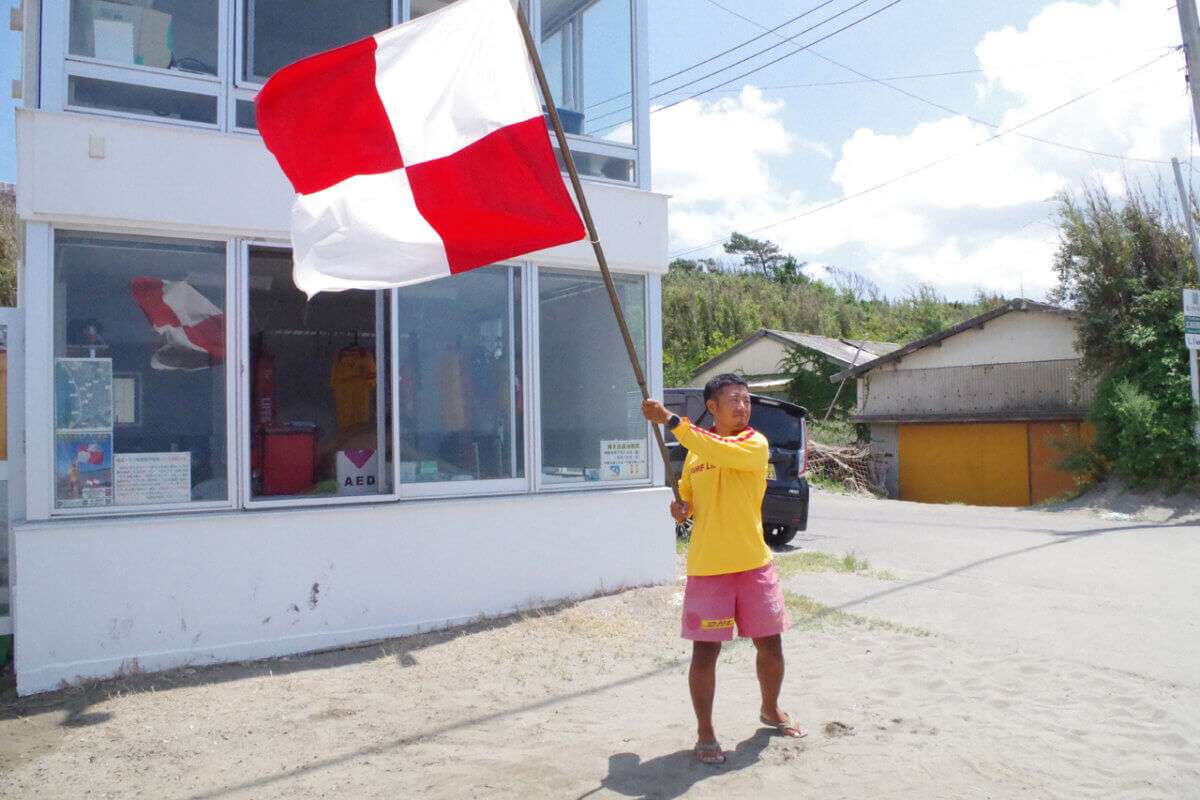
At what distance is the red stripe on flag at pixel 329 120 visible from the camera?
15.3 feet

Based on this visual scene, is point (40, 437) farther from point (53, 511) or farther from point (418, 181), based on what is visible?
point (418, 181)

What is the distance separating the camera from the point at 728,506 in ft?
14.5

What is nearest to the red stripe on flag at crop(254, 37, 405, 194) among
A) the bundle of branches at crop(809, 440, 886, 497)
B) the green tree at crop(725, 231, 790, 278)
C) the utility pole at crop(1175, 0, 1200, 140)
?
the utility pole at crop(1175, 0, 1200, 140)

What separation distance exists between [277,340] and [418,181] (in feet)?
13.5

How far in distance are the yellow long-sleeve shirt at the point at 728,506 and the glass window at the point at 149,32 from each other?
471 centimetres

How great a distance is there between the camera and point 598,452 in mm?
8141

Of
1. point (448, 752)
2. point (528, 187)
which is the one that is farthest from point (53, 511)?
point (528, 187)

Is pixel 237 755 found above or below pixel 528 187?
below

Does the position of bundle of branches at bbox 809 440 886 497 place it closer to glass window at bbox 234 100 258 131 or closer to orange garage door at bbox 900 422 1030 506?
orange garage door at bbox 900 422 1030 506

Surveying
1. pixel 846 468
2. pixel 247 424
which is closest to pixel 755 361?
pixel 846 468

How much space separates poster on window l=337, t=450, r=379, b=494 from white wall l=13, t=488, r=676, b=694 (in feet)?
1.52

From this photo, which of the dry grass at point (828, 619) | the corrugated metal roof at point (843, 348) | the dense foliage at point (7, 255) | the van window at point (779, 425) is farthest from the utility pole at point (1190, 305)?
the dense foliage at point (7, 255)

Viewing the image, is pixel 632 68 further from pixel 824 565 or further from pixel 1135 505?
pixel 1135 505

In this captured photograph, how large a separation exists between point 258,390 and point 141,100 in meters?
2.30
